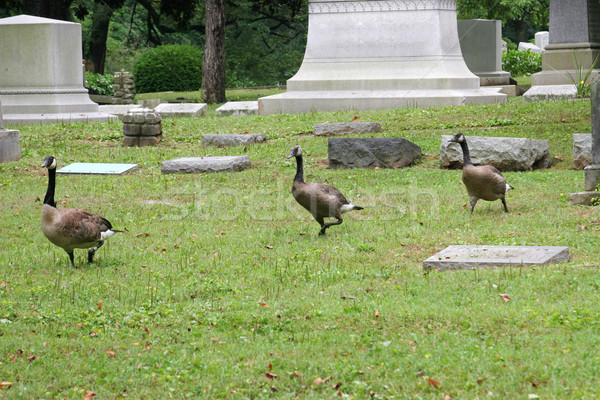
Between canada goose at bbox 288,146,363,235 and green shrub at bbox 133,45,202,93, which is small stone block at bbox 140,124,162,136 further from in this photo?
green shrub at bbox 133,45,202,93

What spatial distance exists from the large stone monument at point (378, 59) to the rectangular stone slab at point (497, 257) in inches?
520

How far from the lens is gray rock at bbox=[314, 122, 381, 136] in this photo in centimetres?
1703

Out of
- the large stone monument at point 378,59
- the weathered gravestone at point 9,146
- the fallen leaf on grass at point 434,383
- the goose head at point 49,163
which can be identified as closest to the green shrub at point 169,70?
the large stone monument at point 378,59

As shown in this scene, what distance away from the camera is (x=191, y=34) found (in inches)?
1987

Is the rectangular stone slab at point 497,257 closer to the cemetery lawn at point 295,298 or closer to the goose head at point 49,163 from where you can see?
the cemetery lawn at point 295,298

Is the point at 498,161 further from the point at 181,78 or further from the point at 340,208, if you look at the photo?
the point at 181,78

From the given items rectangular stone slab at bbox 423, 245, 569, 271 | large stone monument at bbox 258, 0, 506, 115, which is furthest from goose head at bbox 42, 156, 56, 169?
large stone monument at bbox 258, 0, 506, 115

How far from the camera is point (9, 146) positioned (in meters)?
16.0

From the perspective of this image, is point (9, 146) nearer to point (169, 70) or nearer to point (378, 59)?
point (378, 59)

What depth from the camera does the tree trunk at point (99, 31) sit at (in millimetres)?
40250

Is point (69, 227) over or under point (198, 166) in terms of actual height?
over

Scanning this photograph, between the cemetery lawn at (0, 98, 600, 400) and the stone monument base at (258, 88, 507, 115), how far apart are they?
7689 mm

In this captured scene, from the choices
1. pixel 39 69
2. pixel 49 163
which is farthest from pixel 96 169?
pixel 39 69

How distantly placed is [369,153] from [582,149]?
356cm
